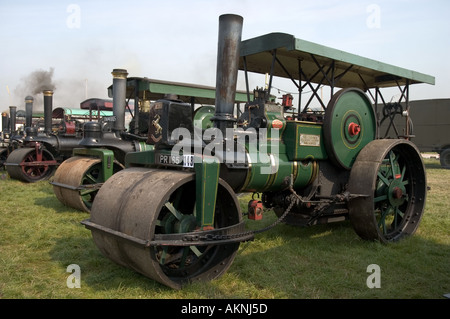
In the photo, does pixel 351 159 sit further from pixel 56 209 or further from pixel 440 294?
pixel 56 209

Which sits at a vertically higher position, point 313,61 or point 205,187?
point 313,61

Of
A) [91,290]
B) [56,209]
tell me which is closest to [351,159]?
[91,290]

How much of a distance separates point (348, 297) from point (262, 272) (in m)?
0.74

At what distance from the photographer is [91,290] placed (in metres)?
2.93

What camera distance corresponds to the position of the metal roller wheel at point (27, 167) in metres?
9.16

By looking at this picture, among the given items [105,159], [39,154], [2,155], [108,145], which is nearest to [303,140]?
[105,159]

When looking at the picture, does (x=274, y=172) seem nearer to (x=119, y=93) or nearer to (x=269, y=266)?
(x=269, y=266)

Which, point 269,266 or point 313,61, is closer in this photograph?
point 269,266

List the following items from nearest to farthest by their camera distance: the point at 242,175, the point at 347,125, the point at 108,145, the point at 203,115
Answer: the point at 242,175, the point at 347,125, the point at 108,145, the point at 203,115

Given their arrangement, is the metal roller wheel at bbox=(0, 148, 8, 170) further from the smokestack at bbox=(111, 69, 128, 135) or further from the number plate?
the number plate

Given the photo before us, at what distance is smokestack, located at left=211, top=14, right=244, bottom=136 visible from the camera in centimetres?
334

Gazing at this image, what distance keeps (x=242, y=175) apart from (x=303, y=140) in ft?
2.71

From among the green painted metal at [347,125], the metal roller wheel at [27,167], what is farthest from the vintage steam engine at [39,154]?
the green painted metal at [347,125]

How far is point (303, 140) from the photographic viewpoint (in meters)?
3.88
